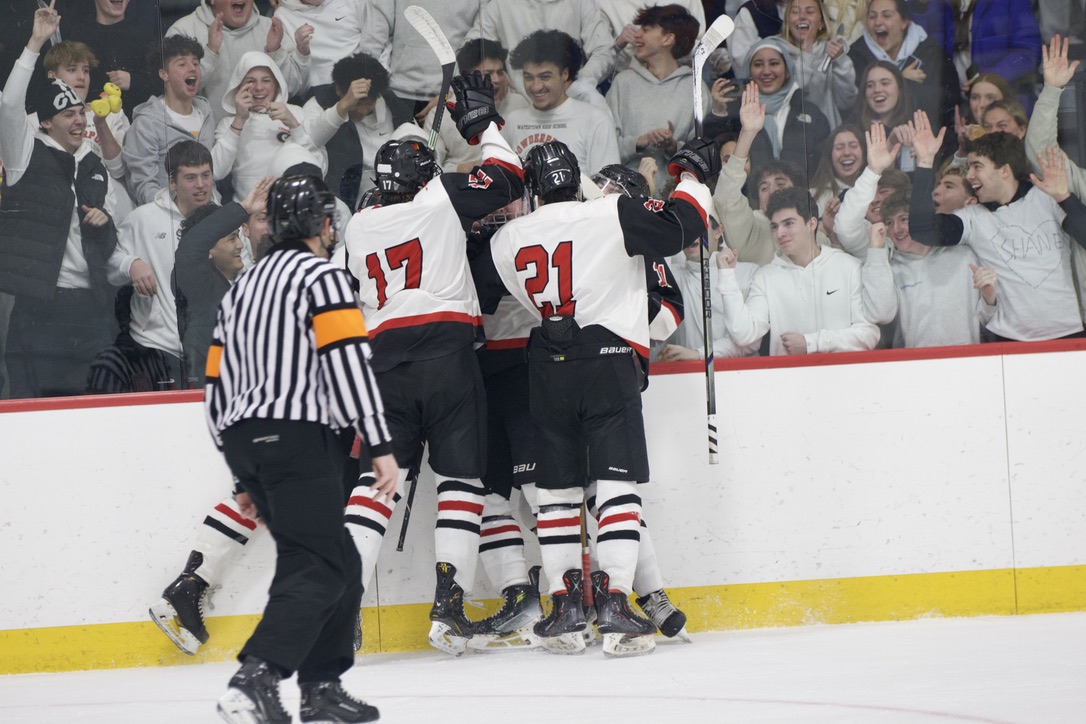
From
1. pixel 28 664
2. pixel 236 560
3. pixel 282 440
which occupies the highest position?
pixel 282 440

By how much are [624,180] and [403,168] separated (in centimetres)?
69

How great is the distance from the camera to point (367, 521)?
3545 millimetres

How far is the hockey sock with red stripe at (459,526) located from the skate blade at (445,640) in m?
0.13

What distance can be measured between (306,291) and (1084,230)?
296 cm

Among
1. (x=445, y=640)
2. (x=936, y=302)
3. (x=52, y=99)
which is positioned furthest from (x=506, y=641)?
(x=52, y=99)

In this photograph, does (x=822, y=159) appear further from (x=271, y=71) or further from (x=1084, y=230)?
(x=271, y=71)

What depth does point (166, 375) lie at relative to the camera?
419cm

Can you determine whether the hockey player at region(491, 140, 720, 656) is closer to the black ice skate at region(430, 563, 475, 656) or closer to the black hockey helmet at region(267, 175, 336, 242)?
the black ice skate at region(430, 563, 475, 656)

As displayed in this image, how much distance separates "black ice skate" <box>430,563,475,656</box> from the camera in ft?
11.9

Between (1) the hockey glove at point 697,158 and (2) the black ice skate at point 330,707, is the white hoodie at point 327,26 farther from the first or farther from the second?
(2) the black ice skate at point 330,707

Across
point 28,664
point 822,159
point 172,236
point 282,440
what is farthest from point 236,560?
point 822,159

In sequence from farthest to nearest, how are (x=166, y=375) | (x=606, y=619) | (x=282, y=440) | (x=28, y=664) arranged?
(x=166, y=375)
(x=28, y=664)
(x=606, y=619)
(x=282, y=440)

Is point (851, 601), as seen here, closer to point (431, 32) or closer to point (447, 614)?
point (447, 614)

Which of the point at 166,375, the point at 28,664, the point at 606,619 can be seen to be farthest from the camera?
the point at 166,375
